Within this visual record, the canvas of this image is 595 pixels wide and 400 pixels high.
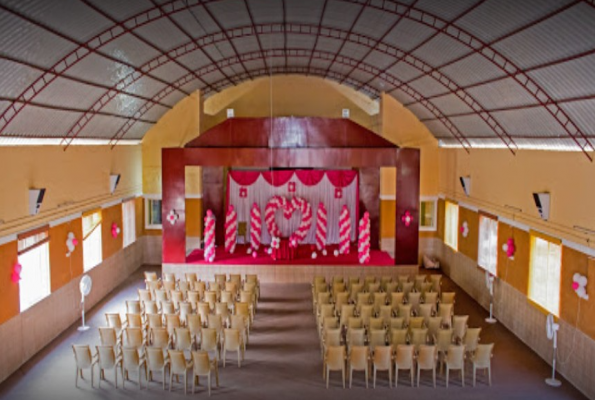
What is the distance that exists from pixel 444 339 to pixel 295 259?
30.0 feet

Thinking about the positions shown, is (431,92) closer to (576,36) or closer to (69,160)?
(576,36)

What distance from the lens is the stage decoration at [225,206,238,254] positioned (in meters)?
22.5

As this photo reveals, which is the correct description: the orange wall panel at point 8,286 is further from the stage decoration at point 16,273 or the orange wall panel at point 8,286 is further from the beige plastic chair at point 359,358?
the beige plastic chair at point 359,358

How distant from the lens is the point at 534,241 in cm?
1462

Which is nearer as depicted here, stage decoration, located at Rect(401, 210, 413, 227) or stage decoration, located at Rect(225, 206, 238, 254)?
stage decoration, located at Rect(401, 210, 413, 227)

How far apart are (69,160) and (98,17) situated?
240 inches

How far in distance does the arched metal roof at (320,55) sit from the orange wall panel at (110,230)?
2.70 metres

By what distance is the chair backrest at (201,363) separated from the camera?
36.9 feet

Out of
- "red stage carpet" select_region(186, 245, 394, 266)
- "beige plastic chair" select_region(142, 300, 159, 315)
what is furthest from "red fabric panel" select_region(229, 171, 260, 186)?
"beige plastic chair" select_region(142, 300, 159, 315)

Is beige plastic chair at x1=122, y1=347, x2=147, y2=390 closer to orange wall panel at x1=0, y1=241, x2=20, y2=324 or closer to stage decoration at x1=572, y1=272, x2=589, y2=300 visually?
orange wall panel at x1=0, y1=241, x2=20, y2=324

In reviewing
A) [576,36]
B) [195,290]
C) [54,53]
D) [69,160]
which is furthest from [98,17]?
[576,36]

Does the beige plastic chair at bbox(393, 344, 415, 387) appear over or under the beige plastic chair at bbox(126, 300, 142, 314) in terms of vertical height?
under

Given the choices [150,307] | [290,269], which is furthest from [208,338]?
[290,269]

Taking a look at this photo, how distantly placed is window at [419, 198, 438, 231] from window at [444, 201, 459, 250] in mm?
1198
